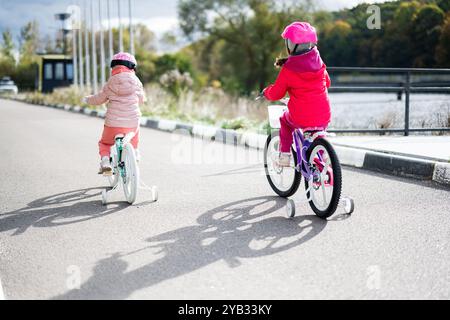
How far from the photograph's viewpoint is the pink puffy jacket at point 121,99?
5773mm

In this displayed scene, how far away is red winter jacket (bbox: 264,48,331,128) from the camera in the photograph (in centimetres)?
503

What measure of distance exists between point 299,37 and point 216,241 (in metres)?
1.86

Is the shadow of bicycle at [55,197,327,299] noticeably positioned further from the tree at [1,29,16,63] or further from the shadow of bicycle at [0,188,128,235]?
the tree at [1,29,16,63]

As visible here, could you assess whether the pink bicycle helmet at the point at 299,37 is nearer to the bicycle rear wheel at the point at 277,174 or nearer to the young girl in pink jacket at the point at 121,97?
the bicycle rear wheel at the point at 277,174

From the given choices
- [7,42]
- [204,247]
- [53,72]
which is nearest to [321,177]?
[204,247]

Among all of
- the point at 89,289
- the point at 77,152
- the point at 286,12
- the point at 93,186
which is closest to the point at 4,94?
the point at 286,12

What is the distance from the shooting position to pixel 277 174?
607 cm

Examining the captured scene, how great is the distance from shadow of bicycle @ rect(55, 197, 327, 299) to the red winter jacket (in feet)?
2.79

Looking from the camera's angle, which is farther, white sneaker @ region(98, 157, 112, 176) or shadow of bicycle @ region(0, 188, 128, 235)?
white sneaker @ region(98, 157, 112, 176)

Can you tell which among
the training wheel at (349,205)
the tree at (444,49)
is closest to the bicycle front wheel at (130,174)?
the training wheel at (349,205)

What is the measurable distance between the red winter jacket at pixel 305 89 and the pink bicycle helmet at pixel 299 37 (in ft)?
0.24

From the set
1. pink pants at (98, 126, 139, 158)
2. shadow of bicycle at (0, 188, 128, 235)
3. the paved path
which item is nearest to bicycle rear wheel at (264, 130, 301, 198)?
pink pants at (98, 126, 139, 158)

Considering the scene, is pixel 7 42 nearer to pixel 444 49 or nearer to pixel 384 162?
pixel 444 49

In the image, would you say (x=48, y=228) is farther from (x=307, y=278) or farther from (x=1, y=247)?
(x=307, y=278)
